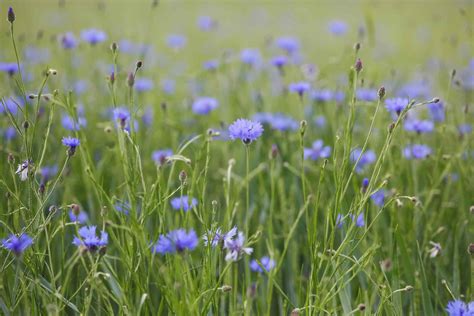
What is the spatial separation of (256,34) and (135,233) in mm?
4785

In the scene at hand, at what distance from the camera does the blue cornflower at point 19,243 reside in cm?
99

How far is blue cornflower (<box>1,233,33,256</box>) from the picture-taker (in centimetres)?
99

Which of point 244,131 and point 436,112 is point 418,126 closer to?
point 436,112

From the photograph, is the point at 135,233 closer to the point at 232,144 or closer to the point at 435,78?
the point at 232,144

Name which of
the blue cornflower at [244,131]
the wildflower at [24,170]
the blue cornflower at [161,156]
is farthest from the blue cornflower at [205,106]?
the wildflower at [24,170]

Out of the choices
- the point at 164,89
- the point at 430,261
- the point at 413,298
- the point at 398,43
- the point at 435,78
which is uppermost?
the point at 398,43

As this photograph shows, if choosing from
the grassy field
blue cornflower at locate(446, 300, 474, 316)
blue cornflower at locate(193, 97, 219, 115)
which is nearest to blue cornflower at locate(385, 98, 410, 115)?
the grassy field

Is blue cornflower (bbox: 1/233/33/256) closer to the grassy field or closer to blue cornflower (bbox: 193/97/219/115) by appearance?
the grassy field

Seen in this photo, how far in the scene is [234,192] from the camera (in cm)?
156

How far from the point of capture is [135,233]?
1124mm

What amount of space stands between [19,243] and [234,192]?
2.20ft

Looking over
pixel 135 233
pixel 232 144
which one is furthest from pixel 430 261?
pixel 232 144

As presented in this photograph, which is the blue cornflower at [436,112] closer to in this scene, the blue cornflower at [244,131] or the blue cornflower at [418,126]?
the blue cornflower at [418,126]

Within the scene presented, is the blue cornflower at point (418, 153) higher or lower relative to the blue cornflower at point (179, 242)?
higher
